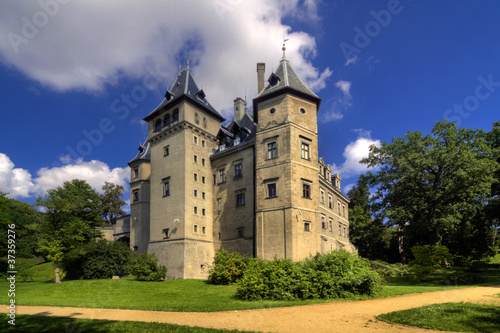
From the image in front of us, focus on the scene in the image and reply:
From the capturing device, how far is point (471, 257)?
4638 centimetres

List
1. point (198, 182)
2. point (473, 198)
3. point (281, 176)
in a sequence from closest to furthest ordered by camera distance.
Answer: point (281, 176) < point (473, 198) < point (198, 182)

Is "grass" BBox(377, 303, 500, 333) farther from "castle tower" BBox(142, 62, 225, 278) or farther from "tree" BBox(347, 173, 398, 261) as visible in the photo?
"tree" BBox(347, 173, 398, 261)

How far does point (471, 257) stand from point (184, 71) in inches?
1914

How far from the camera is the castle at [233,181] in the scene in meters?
28.2

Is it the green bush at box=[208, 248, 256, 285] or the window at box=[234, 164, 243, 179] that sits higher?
the window at box=[234, 164, 243, 179]

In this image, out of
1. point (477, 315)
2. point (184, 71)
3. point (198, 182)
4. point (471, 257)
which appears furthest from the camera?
point (471, 257)

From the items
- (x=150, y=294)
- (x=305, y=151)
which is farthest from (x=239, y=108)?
(x=150, y=294)

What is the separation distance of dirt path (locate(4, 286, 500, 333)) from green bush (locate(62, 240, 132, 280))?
622 inches

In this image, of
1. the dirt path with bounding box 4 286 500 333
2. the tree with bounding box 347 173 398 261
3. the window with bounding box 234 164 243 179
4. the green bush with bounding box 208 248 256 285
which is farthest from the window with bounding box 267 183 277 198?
the tree with bounding box 347 173 398 261

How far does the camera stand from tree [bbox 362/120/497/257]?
98.7ft

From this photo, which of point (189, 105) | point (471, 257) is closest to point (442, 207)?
point (471, 257)

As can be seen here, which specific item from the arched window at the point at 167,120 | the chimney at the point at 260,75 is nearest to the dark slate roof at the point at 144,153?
the arched window at the point at 167,120

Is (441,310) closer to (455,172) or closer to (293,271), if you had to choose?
(293,271)

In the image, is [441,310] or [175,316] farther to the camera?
[175,316]
